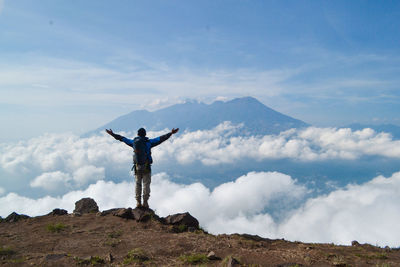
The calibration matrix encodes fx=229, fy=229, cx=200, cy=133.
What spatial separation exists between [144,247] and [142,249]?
0.80 ft

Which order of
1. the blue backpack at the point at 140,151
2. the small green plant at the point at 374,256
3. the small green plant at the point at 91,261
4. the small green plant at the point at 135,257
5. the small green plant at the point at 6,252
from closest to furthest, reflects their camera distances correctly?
1. the small green plant at the point at 91,261
2. the small green plant at the point at 135,257
3. the small green plant at the point at 6,252
4. the small green plant at the point at 374,256
5. the blue backpack at the point at 140,151

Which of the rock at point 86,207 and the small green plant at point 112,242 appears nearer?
the small green plant at point 112,242

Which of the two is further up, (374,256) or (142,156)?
(142,156)

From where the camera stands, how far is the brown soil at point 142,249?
6.39 metres

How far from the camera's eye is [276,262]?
6.50m

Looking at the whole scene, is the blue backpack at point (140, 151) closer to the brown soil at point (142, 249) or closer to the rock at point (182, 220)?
the brown soil at point (142, 249)

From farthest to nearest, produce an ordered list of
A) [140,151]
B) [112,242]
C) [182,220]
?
1. [140,151]
2. [182,220]
3. [112,242]

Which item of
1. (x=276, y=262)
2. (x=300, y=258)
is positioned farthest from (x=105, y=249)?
(x=300, y=258)

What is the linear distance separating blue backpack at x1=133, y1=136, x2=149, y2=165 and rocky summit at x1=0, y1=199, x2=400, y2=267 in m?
2.40

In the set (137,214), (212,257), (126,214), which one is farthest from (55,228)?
(212,257)

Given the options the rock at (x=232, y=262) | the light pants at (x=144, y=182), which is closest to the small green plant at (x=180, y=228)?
the light pants at (x=144, y=182)

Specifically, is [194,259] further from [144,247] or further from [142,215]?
[142,215]

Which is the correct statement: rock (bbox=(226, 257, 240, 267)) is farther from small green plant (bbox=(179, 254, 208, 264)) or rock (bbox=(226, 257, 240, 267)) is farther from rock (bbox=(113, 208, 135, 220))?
rock (bbox=(113, 208, 135, 220))

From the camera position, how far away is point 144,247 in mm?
7539
